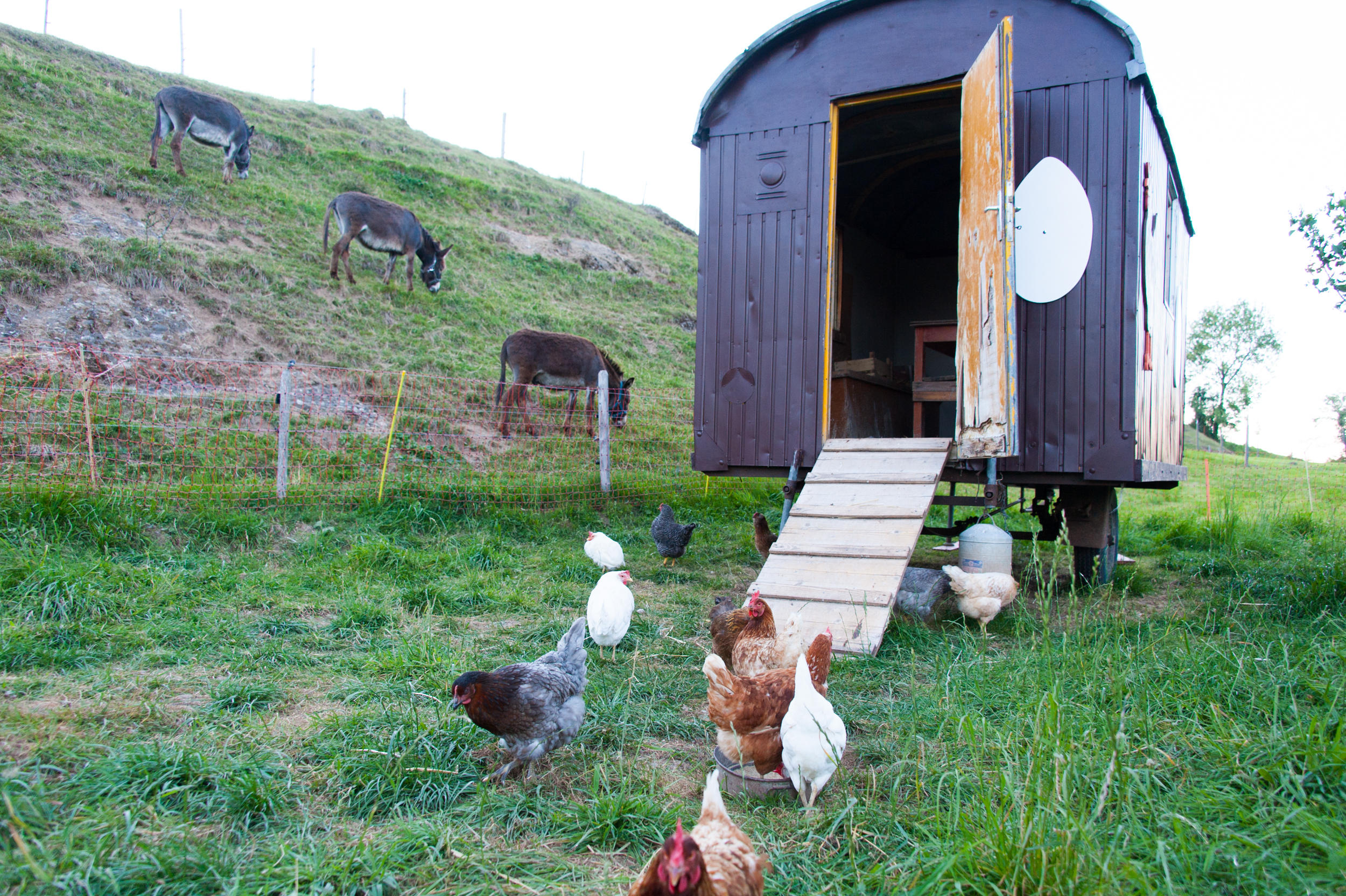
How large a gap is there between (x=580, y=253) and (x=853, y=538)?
15924 millimetres

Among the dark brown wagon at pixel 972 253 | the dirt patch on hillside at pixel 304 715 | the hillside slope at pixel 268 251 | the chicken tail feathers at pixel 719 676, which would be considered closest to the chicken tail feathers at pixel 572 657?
the chicken tail feathers at pixel 719 676

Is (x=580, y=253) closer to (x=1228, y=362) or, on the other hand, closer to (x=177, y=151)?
(x=177, y=151)

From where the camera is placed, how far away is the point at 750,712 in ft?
8.39

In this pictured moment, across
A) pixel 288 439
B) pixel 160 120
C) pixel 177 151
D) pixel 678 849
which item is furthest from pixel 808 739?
pixel 160 120

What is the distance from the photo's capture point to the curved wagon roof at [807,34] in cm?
464

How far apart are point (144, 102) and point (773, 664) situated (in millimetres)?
18508

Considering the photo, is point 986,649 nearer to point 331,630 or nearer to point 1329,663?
point 1329,663

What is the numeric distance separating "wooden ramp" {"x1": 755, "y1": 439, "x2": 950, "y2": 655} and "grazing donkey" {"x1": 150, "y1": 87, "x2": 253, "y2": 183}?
13.0m

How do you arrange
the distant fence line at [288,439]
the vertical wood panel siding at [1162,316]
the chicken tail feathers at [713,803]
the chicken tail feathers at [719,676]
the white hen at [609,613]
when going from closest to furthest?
1. the chicken tail feathers at [713,803]
2. the chicken tail feathers at [719,676]
3. the white hen at [609,613]
4. the vertical wood panel siding at [1162,316]
5. the distant fence line at [288,439]

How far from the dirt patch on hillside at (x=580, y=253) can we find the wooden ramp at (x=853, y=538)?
13.9 meters

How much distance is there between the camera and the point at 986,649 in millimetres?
3934

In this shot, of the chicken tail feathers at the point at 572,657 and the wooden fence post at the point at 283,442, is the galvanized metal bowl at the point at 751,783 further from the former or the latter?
the wooden fence post at the point at 283,442

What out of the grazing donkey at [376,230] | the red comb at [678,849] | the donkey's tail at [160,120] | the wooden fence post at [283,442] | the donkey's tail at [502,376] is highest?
the donkey's tail at [160,120]

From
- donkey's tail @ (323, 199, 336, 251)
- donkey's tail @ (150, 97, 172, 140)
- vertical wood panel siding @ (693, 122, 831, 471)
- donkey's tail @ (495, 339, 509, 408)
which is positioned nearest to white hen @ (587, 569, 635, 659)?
vertical wood panel siding @ (693, 122, 831, 471)
